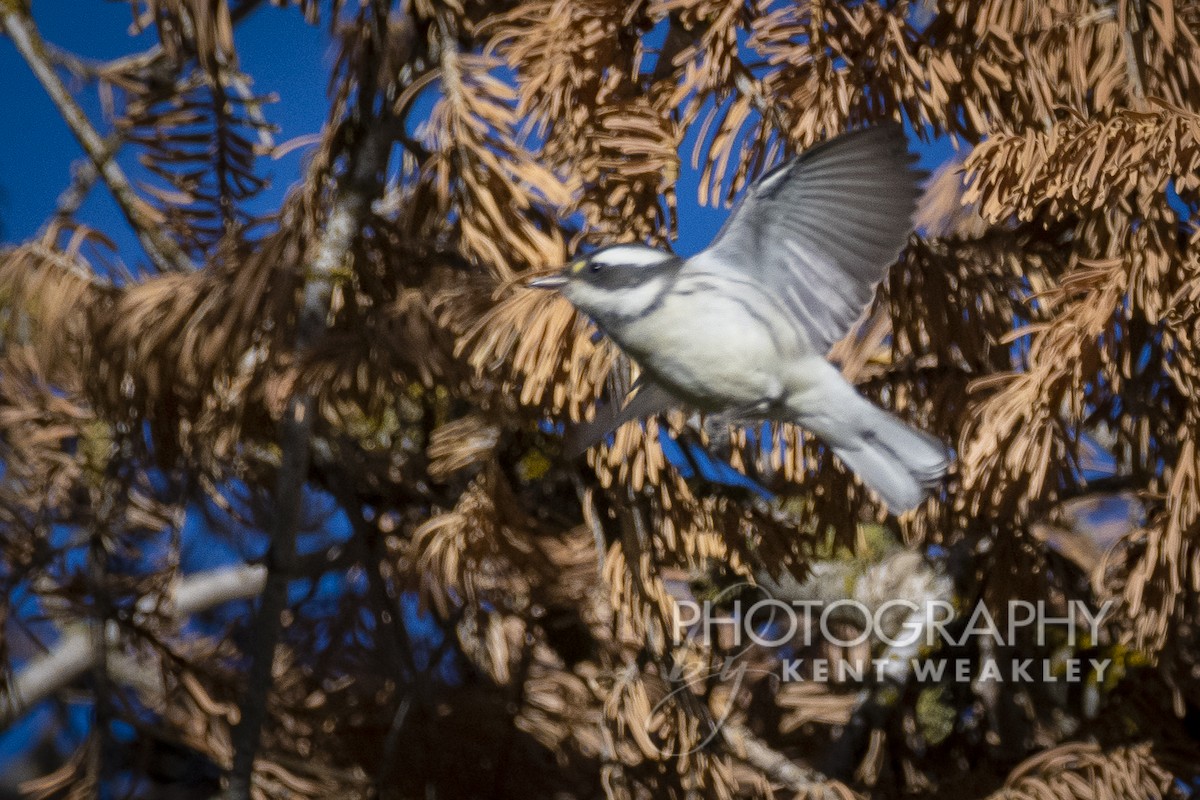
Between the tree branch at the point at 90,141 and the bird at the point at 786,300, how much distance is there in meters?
0.47

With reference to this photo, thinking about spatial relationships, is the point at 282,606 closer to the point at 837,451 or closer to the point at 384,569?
the point at 384,569

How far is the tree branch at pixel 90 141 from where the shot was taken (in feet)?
3.34

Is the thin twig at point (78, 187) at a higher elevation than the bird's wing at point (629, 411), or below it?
higher

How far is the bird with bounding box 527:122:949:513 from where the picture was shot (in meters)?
0.70

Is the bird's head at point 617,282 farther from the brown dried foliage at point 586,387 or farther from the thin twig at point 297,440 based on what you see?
the thin twig at point 297,440

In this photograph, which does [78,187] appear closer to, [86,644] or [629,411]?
[86,644]

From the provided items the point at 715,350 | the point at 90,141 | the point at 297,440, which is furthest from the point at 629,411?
the point at 90,141

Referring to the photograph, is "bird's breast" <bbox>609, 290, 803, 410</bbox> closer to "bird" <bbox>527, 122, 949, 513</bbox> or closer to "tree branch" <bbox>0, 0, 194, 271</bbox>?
"bird" <bbox>527, 122, 949, 513</bbox>

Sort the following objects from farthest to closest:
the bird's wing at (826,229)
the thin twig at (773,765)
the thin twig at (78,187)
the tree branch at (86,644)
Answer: the thin twig at (78,187) → the tree branch at (86,644) → the thin twig at (773,765) → the bird's wing at (826,229)

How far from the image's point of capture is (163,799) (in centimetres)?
119

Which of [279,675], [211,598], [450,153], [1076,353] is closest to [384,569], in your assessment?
[279,675]

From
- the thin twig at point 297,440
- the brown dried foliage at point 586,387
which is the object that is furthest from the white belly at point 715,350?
the thin twig at point 297,440

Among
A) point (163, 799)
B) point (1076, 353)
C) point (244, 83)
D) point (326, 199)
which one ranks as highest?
point (244, 83)

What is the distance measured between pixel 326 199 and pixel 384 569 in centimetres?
34
